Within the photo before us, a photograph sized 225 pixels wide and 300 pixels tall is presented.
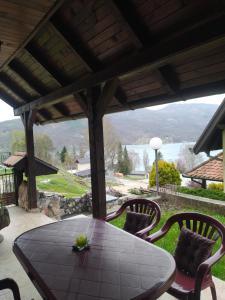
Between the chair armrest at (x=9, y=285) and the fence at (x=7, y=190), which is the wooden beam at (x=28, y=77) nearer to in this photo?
the fence at (x=7, y=190)

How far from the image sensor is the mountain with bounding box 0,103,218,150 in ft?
73.9

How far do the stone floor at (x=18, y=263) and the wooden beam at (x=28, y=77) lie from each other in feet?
8.77

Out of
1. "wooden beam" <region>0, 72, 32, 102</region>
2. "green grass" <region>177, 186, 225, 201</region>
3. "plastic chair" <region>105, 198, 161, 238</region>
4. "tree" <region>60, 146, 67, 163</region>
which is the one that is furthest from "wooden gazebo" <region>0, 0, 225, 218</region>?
"tree" <region>60, 146, 67, 163</region>

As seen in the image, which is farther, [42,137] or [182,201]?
[42,137]

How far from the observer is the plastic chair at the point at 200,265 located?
1905 mm

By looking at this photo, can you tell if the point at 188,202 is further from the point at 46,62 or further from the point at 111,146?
the point at 111,146

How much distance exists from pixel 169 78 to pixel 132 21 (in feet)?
3.28

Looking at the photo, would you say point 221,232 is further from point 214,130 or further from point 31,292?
point 214,130

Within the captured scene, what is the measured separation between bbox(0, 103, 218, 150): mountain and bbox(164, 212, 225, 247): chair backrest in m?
18.1

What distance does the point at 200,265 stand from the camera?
1907mm

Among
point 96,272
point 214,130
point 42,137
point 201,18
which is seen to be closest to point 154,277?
point 96,272

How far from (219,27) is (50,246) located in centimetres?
236

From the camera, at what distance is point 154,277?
1809 mm

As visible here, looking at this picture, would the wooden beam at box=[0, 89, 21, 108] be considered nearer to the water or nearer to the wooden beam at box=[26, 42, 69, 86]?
the wooden beam at box=[26, 42, 69, 86]
